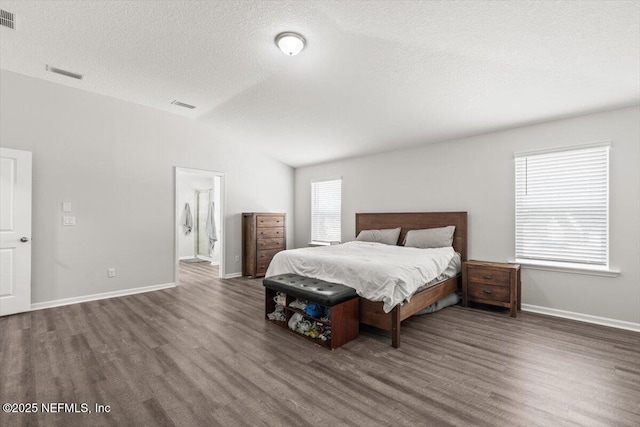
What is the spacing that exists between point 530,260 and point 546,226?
18.6 inches

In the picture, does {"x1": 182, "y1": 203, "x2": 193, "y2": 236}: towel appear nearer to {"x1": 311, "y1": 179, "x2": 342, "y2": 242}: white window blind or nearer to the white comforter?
{"x1": 311, "y1": 179, "x2": 342, "y2": 242}: white window blind

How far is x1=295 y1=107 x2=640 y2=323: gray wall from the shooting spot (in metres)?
3.18

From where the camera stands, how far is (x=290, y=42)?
2.82 meters

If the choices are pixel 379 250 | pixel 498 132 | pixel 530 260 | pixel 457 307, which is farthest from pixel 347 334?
pixel 498 132

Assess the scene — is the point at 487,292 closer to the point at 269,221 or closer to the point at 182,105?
the point at 269,221

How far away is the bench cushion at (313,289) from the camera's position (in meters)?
2.67

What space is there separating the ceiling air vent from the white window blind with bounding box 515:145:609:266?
18.5ft

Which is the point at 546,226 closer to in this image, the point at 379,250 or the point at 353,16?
the point at 379,250

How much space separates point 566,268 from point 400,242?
2.14 m

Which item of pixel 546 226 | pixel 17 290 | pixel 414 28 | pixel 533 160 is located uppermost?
pixel 414 28

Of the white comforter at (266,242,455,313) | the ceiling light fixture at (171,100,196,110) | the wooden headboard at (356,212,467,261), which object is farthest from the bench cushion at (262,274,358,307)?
the ceiling light fixture at (171,100,196,110)

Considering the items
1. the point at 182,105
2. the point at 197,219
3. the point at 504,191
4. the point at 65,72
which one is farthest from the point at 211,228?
the point at 504,191

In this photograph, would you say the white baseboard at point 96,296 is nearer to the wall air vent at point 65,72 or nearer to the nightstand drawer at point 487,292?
the wall air vent at point 65,72

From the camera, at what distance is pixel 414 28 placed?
2.51 meters
